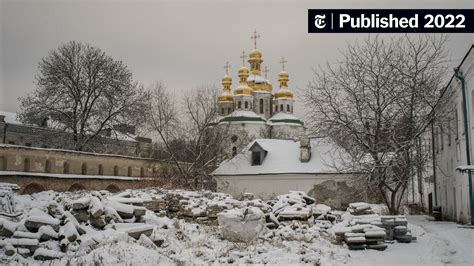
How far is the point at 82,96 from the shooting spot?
33.7m

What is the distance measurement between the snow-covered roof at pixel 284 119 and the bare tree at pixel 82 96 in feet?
108

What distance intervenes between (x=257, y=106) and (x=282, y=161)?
36452 millimetres

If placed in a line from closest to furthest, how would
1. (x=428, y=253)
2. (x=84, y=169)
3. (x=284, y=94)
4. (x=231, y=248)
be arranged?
(x=428, y=253) < (x=231, y=248) < (x=84, y=169) < (x=284, y=94)

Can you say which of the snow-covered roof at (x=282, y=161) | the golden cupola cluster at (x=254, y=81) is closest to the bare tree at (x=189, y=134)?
the snow-covered roof at (x=282, y=161)

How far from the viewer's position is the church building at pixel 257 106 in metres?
60.5

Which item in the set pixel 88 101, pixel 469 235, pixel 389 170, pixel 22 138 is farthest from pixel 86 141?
pixel 469 235

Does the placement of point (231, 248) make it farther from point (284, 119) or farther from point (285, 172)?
point (284, 119)

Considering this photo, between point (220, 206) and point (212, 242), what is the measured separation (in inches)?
138

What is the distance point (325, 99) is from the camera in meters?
19.4

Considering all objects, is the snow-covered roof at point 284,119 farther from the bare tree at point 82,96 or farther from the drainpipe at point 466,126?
the drainpipe at point 466,126


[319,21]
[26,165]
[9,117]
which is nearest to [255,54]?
[9,117]

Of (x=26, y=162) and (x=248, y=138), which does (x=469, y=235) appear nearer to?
(x=26, y=162)

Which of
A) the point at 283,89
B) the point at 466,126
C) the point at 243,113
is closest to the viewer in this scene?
the point at 466,126

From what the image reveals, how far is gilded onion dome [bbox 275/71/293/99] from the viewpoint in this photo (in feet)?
224
